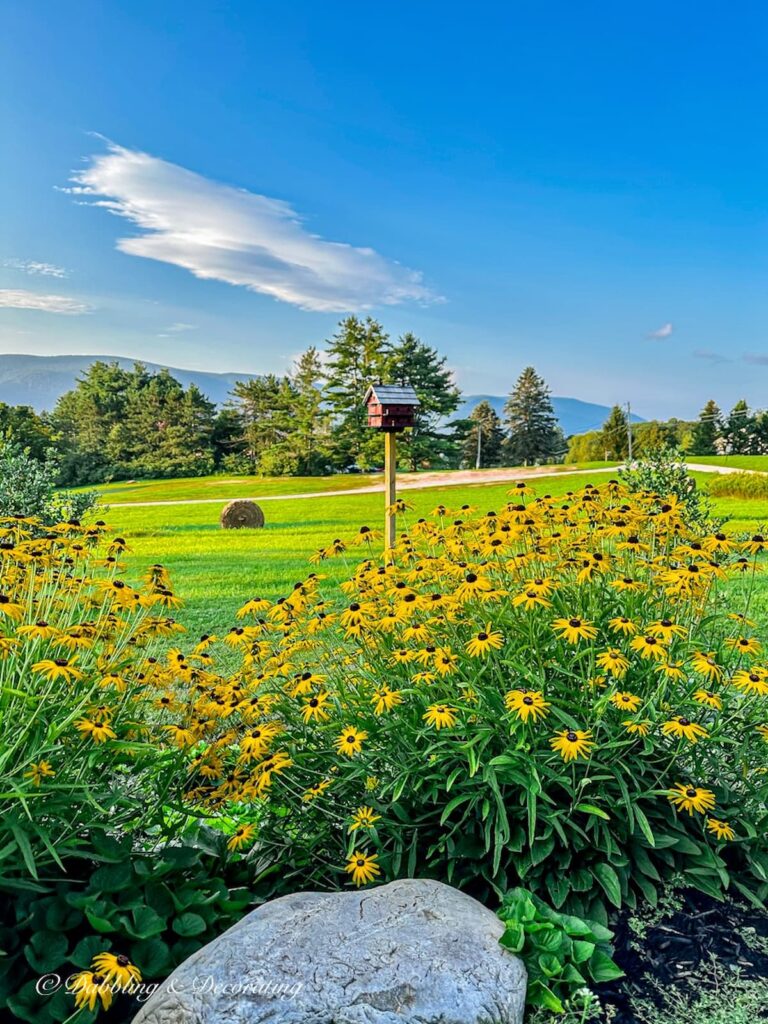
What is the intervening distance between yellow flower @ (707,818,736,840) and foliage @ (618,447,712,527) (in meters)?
4.43

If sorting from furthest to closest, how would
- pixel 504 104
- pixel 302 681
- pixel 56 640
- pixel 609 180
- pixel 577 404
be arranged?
1. pixel 577 404
2. pixel 609 180
3. pixel 504 104
4. pixel 302 681
5. pixel 56 640

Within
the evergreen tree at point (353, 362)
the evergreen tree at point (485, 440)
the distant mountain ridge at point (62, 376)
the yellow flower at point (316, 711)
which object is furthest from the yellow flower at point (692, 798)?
the evergreen tree at point (485, 440)

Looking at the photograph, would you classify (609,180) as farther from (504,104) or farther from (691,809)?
(691,809)

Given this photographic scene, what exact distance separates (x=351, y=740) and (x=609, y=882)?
76 cm

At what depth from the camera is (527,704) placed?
1646 millimetres

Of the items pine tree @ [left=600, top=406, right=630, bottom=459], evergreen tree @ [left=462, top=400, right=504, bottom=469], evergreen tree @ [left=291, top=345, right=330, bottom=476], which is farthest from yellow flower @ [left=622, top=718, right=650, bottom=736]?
evergreen tree @ [left=462, top=400, right=504, bottom=469]

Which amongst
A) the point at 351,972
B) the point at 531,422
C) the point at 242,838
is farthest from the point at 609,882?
the point at 531,422

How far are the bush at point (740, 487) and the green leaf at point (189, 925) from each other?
12.8 meters

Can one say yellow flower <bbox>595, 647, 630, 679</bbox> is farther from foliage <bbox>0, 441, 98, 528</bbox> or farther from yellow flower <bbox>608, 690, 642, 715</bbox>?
foliage <bbox>0, 441, 98, 528</bbox>

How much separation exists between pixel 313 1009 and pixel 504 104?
9.41m

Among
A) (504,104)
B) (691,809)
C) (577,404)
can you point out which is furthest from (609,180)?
(577,404)

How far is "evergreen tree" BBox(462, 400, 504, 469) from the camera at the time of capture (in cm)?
2594

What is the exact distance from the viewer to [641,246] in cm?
1091

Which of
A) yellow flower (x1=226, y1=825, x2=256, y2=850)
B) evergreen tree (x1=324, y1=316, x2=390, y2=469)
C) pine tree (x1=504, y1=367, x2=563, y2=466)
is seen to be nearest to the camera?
yellow flower (x1=226, y1=825, x2=256, y2=850)
